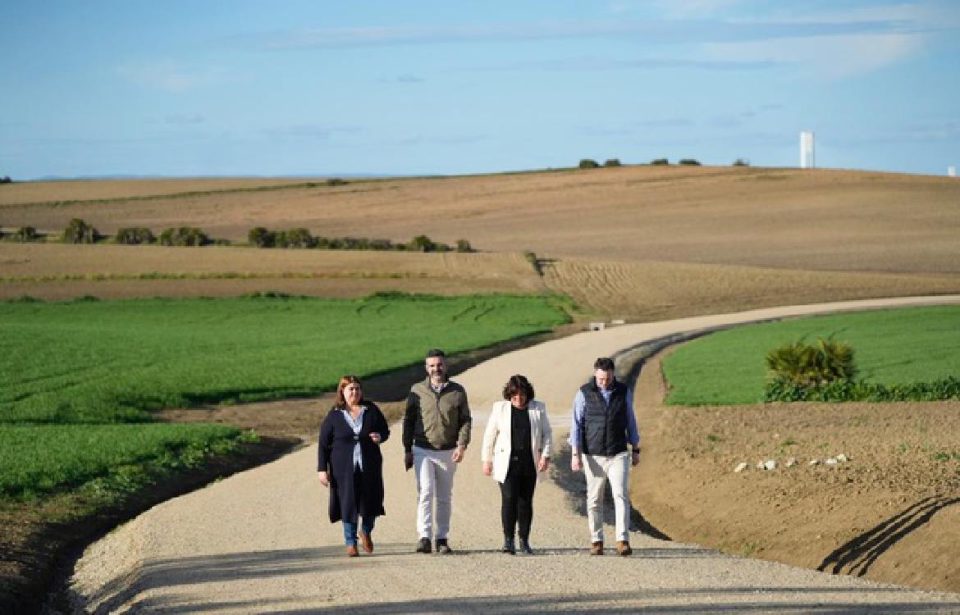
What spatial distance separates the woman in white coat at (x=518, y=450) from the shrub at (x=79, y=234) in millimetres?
82420

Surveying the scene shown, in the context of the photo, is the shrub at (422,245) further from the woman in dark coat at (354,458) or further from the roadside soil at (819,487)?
the woman in dark coat at (354,458)

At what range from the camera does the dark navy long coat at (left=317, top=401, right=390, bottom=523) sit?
52.1 feet

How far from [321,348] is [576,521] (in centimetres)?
2835

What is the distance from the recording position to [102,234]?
10150cm

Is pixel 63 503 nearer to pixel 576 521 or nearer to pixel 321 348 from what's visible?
pixel 576 521

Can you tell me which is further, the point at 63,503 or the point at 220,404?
the point at 220,404

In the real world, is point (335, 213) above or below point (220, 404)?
above

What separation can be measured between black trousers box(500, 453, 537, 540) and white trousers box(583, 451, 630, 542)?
60cm

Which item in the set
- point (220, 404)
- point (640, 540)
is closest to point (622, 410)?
point (640, 540)

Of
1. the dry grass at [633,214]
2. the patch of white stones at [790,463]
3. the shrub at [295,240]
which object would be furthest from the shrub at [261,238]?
the patch of white stones at [790,463]

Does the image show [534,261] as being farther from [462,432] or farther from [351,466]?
[351,466]

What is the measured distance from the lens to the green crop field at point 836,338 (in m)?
35.0

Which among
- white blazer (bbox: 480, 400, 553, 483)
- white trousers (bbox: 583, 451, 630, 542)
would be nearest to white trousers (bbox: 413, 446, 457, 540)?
white blazer (bbox: 480, 400, 553, 483)

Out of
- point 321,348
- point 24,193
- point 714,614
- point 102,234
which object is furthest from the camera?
point 24,193
